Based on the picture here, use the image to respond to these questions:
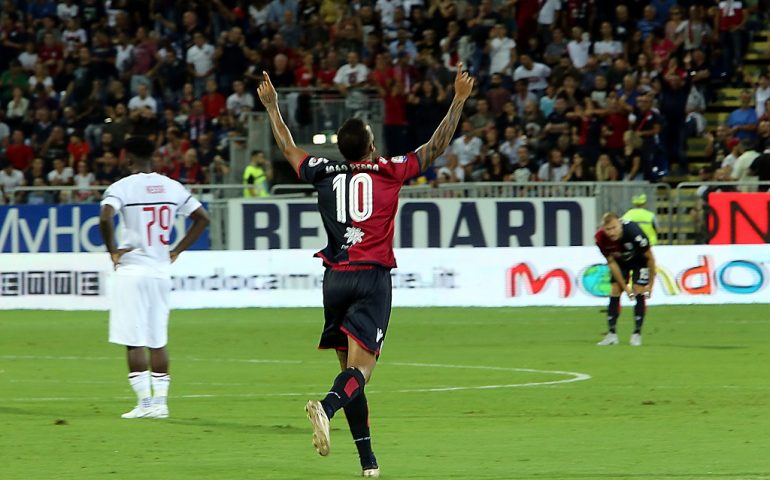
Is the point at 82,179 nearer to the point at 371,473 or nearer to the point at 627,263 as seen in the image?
the point at 627,263

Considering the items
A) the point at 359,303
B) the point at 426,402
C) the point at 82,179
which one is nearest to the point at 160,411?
the point at 426,402

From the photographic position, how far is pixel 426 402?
14.0 meters

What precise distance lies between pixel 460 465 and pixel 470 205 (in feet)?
58.9

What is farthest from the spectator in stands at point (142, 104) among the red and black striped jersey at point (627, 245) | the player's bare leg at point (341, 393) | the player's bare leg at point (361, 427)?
the player's bare leg at point (341, 393)

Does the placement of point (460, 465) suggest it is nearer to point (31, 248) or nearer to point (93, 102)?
point (31, 248)

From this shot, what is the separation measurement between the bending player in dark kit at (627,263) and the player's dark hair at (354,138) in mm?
12075

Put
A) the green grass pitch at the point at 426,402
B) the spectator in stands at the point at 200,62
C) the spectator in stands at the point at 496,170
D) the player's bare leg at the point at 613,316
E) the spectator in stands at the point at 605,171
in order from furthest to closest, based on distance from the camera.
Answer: the spectator in stands at the point at 200,62 < the spectator in stands at the point at 496,170 < the spectator in stands at the point at 605,171 < the player's bare leg at the point at 613,316 < the green grass pitch at the point at 426,402

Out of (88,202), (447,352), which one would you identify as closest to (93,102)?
(88,202)

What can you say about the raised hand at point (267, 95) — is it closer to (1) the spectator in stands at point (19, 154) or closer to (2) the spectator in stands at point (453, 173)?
(2) the spectator in stands at point (453, 173)

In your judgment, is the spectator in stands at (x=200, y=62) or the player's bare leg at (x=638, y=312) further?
the spectator in stands at (x=200, y=62)

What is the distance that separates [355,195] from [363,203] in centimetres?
6

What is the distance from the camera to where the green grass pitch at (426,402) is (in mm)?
9867

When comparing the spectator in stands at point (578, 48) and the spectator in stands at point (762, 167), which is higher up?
the spectator in stands at point (578, 48)

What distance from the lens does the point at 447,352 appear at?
19797 millimetres
